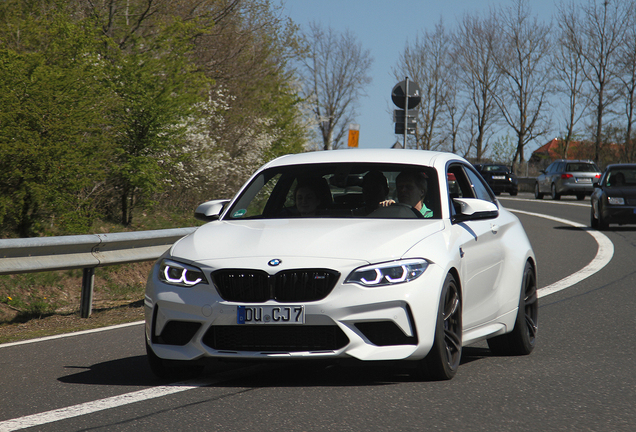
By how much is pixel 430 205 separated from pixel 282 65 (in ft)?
72.7

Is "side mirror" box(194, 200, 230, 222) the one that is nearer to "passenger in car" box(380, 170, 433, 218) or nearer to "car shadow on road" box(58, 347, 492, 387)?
"car shadow on road" box(58, 347, 492, 387)

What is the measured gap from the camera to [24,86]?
43.3 feet

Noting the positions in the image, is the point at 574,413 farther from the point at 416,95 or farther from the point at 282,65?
the point at 282,65

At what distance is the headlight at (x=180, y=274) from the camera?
5.09 metres

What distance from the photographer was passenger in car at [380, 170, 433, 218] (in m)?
6.21

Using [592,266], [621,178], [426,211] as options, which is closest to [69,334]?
[426,211]

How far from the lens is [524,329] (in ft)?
21.3

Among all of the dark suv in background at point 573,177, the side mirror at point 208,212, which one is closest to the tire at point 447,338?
the side mirror at point 208,212

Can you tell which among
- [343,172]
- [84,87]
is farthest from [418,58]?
[343,172]

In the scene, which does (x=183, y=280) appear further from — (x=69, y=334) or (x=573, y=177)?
(x=573, y=177)

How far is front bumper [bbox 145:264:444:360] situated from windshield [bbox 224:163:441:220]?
109 centimetres

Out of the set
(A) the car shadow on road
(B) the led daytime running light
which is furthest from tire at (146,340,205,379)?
(B) the led daytime running light

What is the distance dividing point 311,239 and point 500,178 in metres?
44.1

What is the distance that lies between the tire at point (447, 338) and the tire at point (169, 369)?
1392 mm
